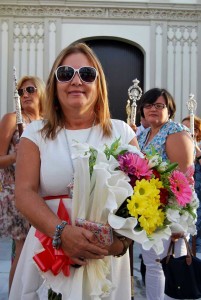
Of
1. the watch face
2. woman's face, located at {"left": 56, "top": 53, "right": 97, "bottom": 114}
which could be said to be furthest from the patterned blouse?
woman's face, located at {"left": 56, "top": 53, "right": 97, "bottom": 114}

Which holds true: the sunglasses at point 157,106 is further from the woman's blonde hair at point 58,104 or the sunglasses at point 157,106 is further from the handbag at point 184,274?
the woman's blonde hair at point 58,104

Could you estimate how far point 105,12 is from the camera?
41.1 feet

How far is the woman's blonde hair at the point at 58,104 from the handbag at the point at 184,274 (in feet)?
3.65

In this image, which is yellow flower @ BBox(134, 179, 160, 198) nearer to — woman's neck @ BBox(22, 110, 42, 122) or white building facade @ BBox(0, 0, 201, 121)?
woman's neck @ BBox(22, 110, 42, 122)

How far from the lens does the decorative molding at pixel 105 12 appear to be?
1239 centimetres

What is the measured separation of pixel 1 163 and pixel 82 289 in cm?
192

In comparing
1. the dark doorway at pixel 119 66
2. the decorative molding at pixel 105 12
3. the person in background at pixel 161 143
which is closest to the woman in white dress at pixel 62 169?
the person in background at pixel 161 143

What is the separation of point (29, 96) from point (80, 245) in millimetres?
2339

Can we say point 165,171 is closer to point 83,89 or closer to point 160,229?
point 160,229

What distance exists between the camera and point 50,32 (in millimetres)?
12430

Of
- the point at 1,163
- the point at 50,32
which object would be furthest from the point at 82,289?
the point at 50,32

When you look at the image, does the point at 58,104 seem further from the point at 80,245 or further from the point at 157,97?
the point at 157,97

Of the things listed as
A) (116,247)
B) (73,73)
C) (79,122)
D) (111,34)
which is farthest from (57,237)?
(111,34)

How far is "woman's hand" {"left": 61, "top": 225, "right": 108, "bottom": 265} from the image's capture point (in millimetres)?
1923
